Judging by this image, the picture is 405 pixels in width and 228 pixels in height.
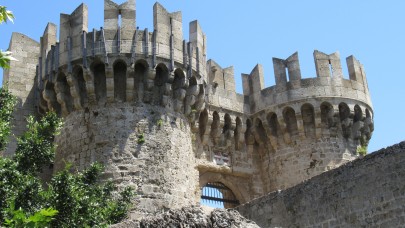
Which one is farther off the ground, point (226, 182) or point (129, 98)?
point (129, 98)

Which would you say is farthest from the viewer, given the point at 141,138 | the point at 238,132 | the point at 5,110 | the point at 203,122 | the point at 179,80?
the point at 238,132

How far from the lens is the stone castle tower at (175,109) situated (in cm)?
1426

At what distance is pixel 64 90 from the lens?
1509 cm

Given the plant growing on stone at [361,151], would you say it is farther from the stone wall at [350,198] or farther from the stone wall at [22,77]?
the stone wall at [22,77]

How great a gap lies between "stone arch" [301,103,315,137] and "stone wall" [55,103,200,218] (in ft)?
14.4

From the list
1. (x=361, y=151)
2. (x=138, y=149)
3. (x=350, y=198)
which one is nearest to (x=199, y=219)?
(x=350, y=198)

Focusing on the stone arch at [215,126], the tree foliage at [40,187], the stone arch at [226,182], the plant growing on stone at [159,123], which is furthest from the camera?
the stone arch at [215,126]

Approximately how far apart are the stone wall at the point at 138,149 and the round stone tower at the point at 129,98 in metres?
0.02

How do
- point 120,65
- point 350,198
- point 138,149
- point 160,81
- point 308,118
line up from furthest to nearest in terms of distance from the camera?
point 308,118 → point 160,81 → point 120,65 → point 138,149 → point 350,198

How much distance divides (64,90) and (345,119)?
27.8 feet

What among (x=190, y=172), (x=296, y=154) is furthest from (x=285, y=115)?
(x=190, y=172)

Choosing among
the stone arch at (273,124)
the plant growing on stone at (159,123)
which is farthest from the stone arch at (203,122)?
the plant growing on stone at (159,123)

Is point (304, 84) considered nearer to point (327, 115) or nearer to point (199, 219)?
point (327, 115)

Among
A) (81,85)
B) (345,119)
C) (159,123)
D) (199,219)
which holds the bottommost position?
(199,219)
